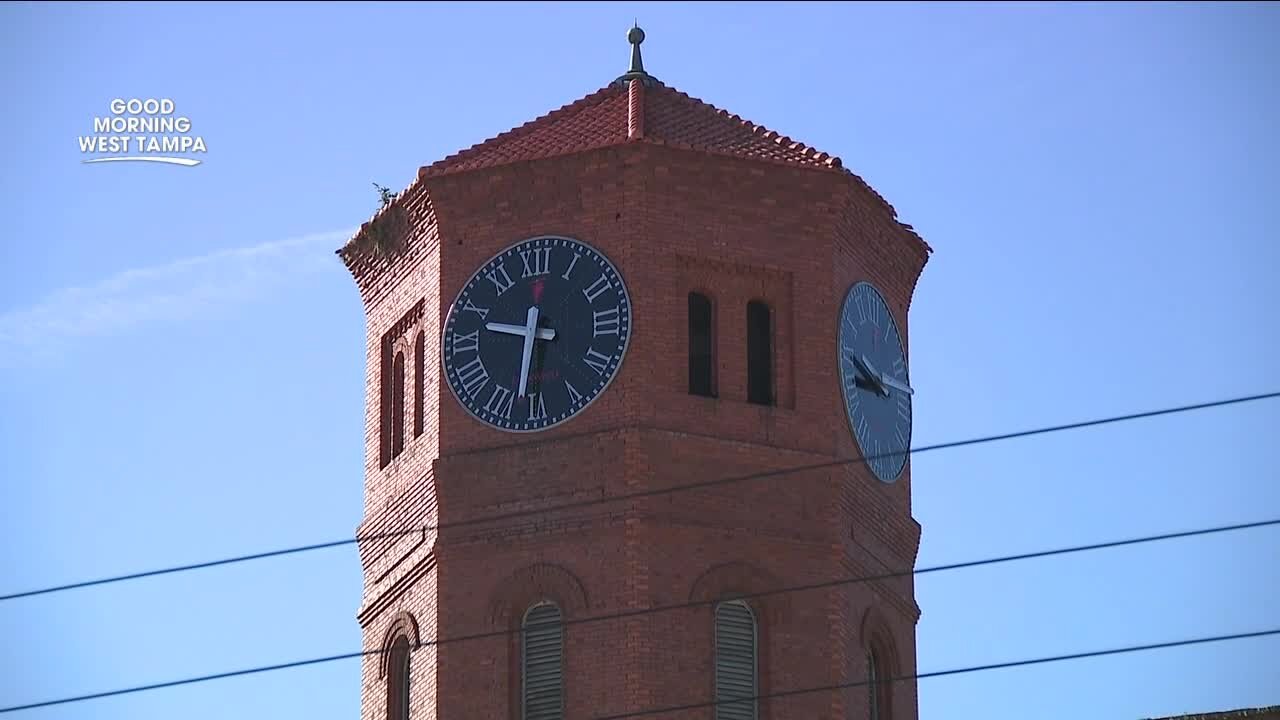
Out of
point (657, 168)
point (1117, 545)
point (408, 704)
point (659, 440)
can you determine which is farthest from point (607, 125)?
point (1117, 545)

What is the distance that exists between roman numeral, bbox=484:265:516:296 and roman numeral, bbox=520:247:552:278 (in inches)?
8.0

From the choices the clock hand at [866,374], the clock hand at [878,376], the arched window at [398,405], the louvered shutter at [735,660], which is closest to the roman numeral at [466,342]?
the arched window at [398,405]

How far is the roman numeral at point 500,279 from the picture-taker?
1853 inches

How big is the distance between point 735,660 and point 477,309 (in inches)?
217

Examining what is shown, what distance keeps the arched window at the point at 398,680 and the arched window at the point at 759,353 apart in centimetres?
542

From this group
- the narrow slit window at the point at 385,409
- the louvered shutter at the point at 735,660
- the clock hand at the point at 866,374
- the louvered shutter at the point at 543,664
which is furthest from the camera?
the narrow slit window at the point at 385,409

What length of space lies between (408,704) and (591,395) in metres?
4.60

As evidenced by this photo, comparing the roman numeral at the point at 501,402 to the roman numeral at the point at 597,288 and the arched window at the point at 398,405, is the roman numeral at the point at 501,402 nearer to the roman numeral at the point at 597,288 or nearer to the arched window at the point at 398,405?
the roman numeral at the point at 597,288

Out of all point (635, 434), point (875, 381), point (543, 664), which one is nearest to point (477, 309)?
point (635, 434)

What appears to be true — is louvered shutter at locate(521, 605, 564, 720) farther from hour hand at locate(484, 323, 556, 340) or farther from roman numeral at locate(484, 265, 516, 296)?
roman numeral at locate(484, 265, 516, 296)

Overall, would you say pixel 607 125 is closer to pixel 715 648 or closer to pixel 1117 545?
Result: pixel 715 648

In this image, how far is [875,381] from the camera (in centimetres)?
4831

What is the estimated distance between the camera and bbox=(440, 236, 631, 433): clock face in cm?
4638

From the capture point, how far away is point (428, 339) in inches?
1877
